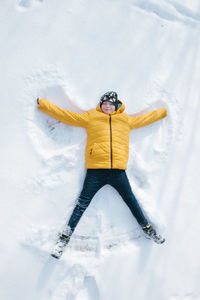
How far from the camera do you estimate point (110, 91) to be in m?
2.21

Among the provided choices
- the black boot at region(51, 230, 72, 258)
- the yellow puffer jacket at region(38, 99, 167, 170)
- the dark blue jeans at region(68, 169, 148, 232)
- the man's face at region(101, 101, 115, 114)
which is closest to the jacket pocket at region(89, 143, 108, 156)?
the yellow puffer jacket at region(38, 99, 167, 170)

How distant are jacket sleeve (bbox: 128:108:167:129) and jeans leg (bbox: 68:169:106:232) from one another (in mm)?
527

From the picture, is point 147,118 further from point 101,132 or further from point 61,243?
point 61,243

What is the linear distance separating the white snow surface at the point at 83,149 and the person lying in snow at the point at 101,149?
104 millimetres

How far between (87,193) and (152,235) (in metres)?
0.69

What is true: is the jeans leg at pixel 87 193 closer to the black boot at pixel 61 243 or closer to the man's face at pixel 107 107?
the black boot at pixel 61 243

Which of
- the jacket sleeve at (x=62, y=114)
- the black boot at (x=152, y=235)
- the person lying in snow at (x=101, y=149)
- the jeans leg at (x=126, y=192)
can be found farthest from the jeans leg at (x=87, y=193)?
the black boot at (x=152, y=235)

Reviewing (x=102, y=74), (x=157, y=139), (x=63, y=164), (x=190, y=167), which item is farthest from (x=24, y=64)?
(x=190, y=167)

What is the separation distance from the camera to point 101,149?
6.70 feet

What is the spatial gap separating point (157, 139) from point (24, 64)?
1344 millimetres

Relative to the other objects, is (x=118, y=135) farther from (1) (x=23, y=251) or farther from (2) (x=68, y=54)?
(1) (x=23, y=251)

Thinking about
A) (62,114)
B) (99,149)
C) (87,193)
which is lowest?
(87,193)

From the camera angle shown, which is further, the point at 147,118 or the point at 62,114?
the point at 147,118

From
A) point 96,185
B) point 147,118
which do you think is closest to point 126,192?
point 96,185
